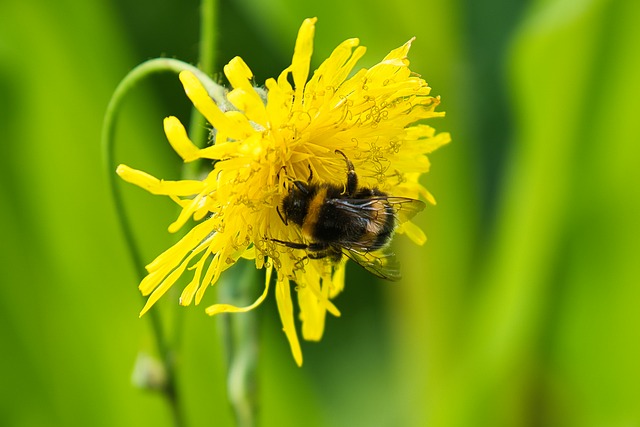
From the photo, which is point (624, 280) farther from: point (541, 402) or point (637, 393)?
point (541, 402)

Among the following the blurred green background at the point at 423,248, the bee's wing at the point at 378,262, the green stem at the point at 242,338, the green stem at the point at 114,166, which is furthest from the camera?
the blurred green background at the point at 423,248

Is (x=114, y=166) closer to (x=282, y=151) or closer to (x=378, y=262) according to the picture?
(x=282, y=151)

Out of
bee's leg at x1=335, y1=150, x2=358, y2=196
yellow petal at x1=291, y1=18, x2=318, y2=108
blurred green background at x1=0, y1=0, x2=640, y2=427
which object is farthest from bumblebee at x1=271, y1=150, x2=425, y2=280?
blurred green background at x1=0, y1=0, x2=640, y2=427

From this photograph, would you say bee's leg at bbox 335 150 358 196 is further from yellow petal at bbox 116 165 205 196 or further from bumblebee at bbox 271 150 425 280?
yellow petal at bbox 116 165 205 196

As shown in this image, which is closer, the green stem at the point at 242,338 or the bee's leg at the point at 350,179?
the bee's leg at the point at 350,179

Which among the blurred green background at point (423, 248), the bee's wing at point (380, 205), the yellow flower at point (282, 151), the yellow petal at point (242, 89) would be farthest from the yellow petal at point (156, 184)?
the blurred green background at point (423, 248)

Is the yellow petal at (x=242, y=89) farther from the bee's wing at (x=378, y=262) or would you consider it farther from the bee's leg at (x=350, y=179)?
the bee's wing at (x=378, y=262)
